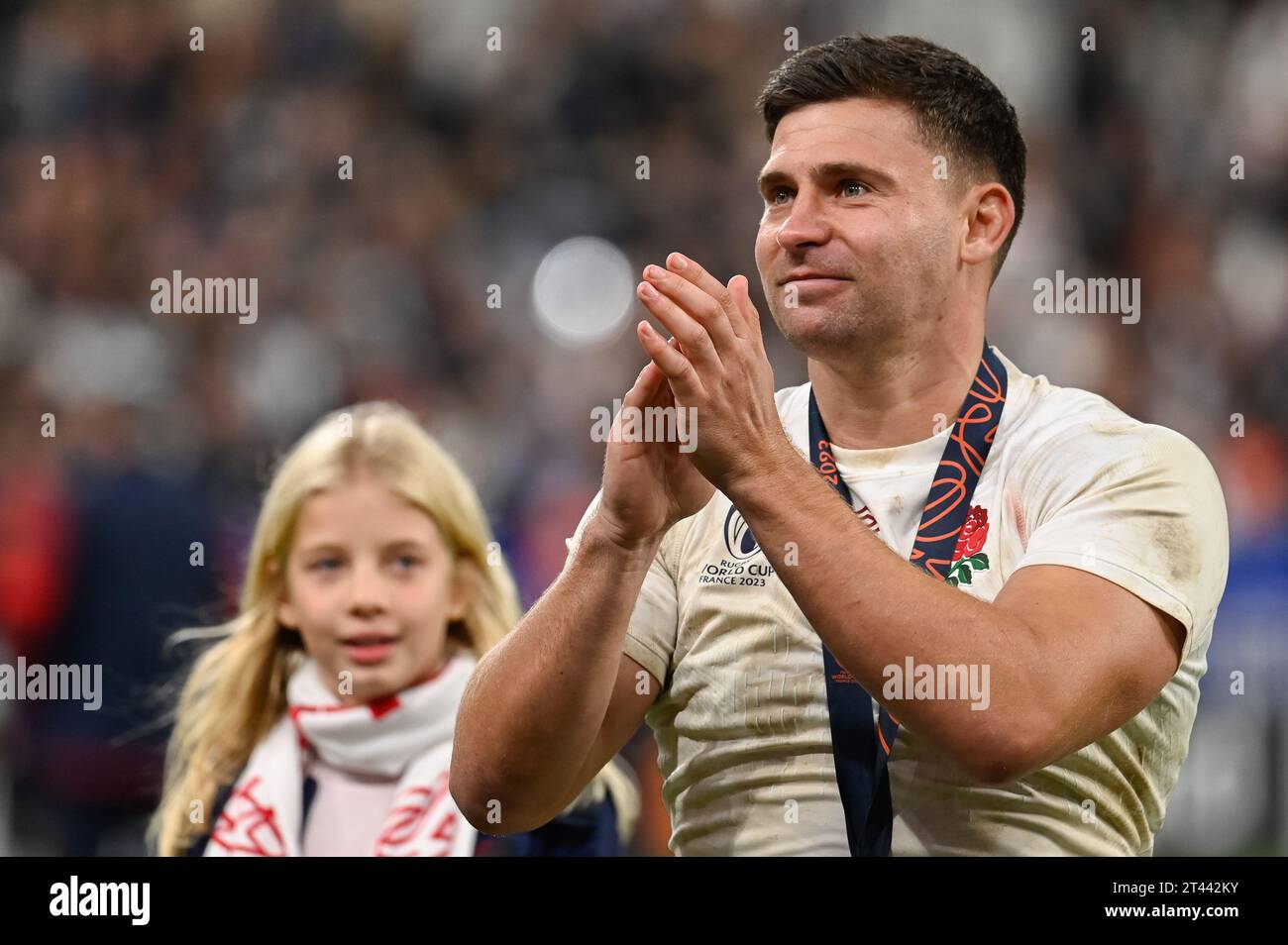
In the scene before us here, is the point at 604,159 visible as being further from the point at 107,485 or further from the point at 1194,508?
the point at 1194,508

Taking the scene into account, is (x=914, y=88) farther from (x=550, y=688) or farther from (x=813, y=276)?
(x=550, y=688)

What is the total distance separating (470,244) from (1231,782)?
114 inches

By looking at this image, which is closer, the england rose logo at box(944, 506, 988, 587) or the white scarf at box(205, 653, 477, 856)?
→ the england rose logo at box(944, 506, 988, 587)

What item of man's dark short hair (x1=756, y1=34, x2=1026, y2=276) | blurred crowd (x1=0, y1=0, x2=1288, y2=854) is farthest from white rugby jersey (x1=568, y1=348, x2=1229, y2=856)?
blurred crowd (x1=0, y1=0, x2=1288, y2=854)

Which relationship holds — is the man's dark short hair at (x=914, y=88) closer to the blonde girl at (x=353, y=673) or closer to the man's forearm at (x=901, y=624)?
the man's forearm at (x=901, y=624)

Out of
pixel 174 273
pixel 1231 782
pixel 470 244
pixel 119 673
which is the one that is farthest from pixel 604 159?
pixel 1231 782

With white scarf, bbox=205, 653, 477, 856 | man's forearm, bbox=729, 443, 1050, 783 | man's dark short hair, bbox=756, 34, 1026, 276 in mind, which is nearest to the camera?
man's forearm, bbox=729, 443, 1050, 783

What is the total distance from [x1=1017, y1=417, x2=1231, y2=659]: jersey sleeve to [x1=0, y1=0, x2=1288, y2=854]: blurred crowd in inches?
76.3

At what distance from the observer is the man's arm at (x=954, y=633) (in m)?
1.76

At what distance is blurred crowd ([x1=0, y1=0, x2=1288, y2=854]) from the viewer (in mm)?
3916

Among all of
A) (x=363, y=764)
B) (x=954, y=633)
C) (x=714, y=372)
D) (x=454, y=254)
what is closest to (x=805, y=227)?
(x=714, y=372)

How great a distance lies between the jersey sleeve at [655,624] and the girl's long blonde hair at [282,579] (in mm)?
1048

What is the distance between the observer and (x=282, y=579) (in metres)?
3.28

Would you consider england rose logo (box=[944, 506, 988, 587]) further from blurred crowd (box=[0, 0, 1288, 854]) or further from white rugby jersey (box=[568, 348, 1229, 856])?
blurred crowd (box=[0, 0, 1288, 854])
